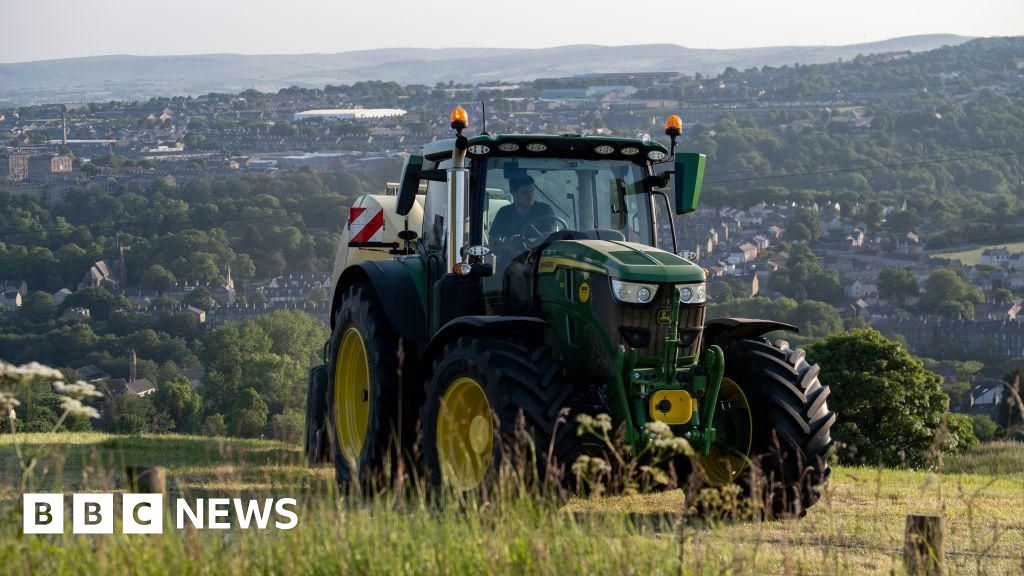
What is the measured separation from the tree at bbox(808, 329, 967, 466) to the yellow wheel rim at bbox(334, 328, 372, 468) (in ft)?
33.9

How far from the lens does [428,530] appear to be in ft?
21.8

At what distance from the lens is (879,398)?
70.3 feet

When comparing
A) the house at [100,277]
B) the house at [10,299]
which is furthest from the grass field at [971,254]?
the house at [10,299]

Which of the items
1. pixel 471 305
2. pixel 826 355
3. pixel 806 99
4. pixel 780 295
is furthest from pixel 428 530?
pixel 806 99

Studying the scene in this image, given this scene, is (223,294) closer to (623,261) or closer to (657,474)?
(623,261)

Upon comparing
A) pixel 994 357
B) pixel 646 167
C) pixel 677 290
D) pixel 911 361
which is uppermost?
pixel 646 167

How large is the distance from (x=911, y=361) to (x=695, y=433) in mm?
14335

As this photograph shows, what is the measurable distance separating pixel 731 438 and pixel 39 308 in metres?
67.3

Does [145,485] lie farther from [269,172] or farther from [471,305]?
[269,172]

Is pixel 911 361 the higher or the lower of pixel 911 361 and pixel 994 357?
the higher

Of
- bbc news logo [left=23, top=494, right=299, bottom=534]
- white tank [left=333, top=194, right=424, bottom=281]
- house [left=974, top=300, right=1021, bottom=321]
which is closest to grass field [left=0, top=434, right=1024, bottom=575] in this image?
Result: bbc news logo [left=23, top=494, right=299, bottom=534]

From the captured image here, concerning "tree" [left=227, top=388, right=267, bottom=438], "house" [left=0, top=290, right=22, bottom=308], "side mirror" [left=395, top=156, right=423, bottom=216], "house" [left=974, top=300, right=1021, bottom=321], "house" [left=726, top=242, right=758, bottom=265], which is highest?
"side mirror" [left=395, top=156, right=423, bottom=216]

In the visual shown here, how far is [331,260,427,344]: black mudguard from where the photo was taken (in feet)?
34.6

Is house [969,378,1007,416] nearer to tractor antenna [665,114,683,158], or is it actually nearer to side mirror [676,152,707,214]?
tractor antenna [665,114,683,158]
